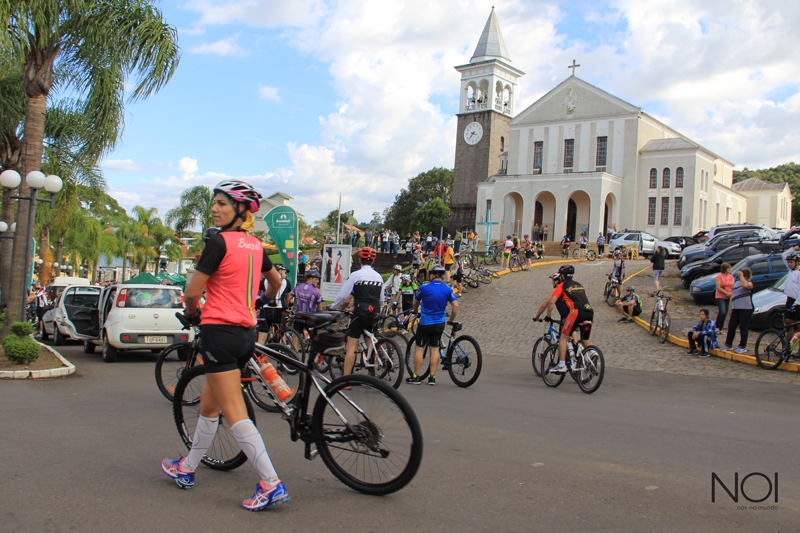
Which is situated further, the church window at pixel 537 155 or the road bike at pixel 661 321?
the church window at pixel 537 155

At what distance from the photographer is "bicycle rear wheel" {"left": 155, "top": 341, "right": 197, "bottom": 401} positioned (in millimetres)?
7558

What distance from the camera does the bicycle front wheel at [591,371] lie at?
31.8ft

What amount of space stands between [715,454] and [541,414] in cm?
222

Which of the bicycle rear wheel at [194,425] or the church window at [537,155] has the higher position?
the church window at [537,155]

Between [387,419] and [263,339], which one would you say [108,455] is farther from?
[263,339]

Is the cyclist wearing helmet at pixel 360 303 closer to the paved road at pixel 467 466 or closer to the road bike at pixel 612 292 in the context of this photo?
the paved road at pixel 467 466

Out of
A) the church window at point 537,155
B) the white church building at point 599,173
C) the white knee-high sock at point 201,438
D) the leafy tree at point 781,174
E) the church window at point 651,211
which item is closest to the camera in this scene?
the white knee-high sock at point 201,438

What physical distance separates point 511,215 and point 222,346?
52.7 m

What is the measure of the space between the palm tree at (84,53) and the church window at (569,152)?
146 ft

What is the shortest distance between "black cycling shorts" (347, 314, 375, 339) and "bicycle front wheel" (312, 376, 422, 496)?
4.91 m

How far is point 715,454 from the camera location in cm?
595

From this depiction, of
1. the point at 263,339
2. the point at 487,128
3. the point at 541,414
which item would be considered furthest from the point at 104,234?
the point at 541,414

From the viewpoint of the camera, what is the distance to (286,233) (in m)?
19.6

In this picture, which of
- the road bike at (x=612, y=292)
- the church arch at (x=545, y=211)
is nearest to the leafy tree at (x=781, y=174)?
the church arch at (x=545, y=211)
